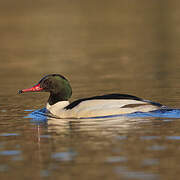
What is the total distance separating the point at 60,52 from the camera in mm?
30594

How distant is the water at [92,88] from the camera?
10.5 metres

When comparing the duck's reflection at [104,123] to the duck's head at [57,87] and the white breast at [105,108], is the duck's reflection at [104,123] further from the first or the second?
the duck's head at [57,87]

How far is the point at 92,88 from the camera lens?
19.4 metres

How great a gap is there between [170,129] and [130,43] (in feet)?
65.3

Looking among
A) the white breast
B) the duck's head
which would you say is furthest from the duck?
the duck's head

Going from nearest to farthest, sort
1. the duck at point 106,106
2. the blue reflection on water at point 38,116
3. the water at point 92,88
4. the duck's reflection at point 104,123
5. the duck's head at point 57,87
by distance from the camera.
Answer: the water at point 92,88, the duck's reflection at point 104,123, the duck at point 106,106, the blue reflection on water at point 38,116, the duck's head at point 57,87

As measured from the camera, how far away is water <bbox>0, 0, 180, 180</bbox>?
413 inches

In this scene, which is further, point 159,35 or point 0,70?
point 159,35

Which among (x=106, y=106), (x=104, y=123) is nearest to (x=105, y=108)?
(x=106, y=106)

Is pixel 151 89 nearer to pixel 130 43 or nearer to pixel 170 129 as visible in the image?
pixel 170 129

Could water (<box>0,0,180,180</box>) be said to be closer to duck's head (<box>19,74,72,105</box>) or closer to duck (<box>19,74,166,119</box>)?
duck (<box>19,74,166,119</box>)

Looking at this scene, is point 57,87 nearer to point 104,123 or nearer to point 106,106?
point 106,106

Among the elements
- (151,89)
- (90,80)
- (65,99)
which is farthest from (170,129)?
(90,80)

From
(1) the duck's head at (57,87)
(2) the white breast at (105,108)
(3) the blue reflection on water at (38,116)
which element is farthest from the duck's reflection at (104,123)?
(1) the duck's head at (57,87)
